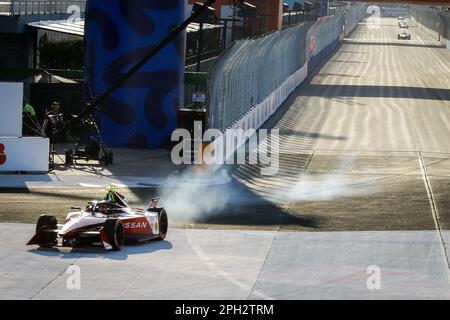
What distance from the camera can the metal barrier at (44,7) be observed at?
49.6m

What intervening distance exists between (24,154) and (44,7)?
3034 cm

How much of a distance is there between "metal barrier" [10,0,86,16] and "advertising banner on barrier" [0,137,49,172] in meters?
19.6

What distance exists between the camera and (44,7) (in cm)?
5822

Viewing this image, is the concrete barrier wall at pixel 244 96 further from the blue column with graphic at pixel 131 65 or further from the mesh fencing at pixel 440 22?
the mesh fencing at pixel 440 22

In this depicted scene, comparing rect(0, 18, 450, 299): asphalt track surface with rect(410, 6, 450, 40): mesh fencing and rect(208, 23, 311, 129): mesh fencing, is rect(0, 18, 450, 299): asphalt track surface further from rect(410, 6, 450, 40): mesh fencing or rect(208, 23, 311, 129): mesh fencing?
rect(410, 6, 450, 40): mesh fencing

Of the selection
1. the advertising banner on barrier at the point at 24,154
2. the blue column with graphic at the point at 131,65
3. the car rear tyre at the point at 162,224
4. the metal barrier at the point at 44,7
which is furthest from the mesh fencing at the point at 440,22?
the car rear tyre at the point at 162,224

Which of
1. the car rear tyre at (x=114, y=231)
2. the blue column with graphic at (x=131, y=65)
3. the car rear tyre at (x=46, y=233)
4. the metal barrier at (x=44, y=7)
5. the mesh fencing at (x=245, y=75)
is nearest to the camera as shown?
the car rear tyre at (x=114, y=231)

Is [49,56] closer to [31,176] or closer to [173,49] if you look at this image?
[173,49]

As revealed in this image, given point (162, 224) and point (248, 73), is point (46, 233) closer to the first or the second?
point (162, 224)

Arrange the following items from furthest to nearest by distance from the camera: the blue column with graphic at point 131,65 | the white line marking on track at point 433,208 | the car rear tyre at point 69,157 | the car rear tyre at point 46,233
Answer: the blue column with graphic at point 131,65
the car rear tyre at point 69,157
the white line marking on track at point 433,208
the car rear tyre at point 46,233

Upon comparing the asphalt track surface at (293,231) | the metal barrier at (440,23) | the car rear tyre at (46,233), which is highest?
the metal barrier at (440,23)

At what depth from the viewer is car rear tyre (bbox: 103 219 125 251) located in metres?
19.2

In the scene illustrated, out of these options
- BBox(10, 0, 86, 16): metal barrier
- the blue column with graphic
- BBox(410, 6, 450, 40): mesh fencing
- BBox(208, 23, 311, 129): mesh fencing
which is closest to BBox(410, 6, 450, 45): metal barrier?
BBox(410, 6, 450, 40): mesh fencing
